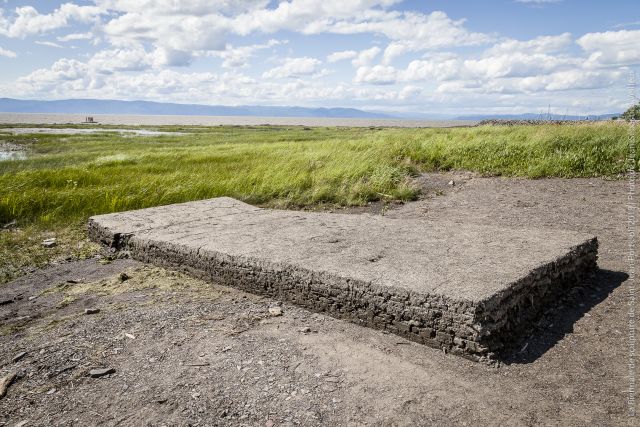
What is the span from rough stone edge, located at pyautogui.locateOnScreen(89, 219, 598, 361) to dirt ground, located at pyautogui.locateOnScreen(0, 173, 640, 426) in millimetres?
93

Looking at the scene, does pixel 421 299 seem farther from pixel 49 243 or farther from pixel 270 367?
pixel 49 243

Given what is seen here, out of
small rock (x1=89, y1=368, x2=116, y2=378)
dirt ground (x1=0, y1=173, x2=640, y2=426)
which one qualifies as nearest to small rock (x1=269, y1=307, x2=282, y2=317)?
dirt ground (x1=0, y1=173, x2=640, y2=426)

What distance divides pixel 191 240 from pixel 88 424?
9.25ft

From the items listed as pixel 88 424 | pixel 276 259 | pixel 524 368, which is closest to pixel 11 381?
pixel 88 424

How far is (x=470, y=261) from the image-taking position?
4262 mm

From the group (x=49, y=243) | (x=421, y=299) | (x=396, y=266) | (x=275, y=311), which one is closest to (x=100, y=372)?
(x=275, y=311)

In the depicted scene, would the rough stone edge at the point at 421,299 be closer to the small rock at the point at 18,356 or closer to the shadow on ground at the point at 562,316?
the shadow on ground at the point at 562,316

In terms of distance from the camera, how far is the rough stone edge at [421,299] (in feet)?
11.1

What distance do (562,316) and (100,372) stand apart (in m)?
3.42

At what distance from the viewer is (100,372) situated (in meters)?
3.34

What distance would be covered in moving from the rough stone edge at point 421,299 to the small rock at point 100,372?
155 cm

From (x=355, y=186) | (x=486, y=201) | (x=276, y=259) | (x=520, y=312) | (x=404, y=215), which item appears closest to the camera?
(x=520, y=312)

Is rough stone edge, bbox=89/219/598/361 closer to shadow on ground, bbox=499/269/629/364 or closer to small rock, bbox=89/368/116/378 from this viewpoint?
shadow on ground, bbox=499/269/629/364

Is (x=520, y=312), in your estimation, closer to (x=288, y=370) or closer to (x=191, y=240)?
(x=288, y=370)
